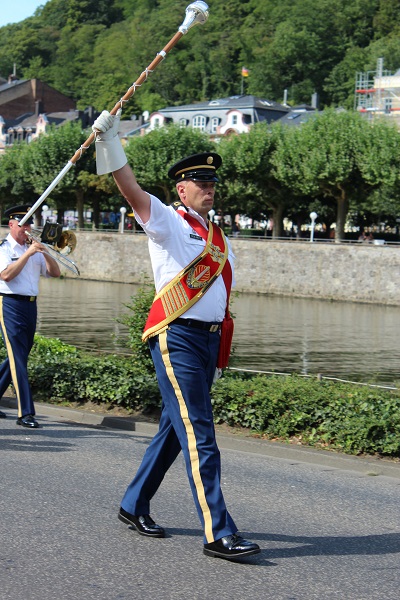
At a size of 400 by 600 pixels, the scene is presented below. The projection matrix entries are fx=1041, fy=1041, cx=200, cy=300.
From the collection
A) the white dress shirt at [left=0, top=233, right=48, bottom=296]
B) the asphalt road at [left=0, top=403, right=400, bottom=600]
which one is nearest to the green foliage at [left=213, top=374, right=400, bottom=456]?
the asphalt road at [left=0, top=403, right=400, bottom=600]

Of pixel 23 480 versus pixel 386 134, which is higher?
pixel 386 134

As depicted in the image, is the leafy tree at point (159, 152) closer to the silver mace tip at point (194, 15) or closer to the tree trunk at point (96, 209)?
the tree trunk at point (96, 209)

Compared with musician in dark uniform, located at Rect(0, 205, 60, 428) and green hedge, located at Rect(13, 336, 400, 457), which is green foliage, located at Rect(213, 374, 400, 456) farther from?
musician in dark uniform, located at Rect(0, 205, 60, 428)

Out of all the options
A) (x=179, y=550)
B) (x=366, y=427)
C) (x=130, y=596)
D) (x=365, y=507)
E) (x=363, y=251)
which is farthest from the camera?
(x=363, y=251)

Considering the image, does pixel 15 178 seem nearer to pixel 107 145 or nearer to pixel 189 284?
pixel 189 284

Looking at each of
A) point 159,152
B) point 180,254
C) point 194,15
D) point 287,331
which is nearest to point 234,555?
point 180,254

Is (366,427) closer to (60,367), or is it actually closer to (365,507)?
(365,507)

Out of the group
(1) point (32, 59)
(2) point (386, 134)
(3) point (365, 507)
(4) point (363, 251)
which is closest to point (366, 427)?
(3) point (365, 507)

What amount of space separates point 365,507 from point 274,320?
99.8ft

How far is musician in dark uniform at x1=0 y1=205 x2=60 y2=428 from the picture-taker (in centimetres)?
1039

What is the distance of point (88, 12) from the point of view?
630 feet

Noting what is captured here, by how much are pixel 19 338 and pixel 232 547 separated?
207 inches

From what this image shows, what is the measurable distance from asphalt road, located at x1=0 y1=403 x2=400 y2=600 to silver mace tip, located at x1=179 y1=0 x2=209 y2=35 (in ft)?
10.8

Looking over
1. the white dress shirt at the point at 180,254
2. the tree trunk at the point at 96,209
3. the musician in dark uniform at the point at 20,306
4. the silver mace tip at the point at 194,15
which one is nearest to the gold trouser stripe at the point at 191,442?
the white dress shirt at the point at 180,254
